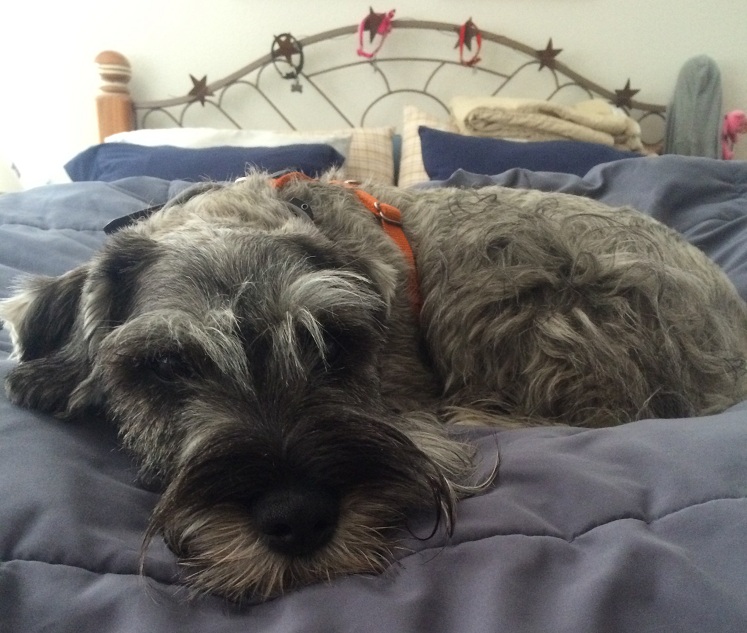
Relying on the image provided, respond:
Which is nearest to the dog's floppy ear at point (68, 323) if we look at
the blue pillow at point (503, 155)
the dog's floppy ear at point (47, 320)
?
the dog's floppy ear at point (47, 320)

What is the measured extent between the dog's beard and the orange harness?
98 cm

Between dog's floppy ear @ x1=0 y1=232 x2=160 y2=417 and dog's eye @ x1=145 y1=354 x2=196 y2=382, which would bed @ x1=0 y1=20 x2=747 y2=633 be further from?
dog's eye @ x1=145 y1=354 x2=196 y2=382

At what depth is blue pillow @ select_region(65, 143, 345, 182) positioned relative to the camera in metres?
3.97

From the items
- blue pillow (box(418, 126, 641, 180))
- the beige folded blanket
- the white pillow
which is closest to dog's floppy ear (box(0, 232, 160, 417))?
blue pillow (box(418, 126, 641, 180))

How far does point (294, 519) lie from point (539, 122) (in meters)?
4.09

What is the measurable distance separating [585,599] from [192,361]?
0.97 metres

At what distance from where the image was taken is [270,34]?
5.27 metres

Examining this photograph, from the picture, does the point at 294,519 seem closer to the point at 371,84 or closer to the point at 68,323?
the point at 68,323

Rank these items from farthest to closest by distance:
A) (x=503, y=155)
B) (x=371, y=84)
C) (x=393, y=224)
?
(x=371, y=84)
(x=503, y=155)
(x=393, y=224)

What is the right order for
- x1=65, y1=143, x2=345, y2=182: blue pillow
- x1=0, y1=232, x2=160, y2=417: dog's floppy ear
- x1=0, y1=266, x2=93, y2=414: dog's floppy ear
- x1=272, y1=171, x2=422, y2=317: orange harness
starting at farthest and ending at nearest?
1. x1=65, y1=143, x2=345, y2=182: blue pillow
2. x1=272, y1=171, x2=422, y2=317: orange harness
3. x1=0, y1=266, x2=93, y2=414: dog's floppy ear
4. x1=0, y1=232, x2=160, y2=417: dog's floppy ear

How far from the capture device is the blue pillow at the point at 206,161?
3.97 m

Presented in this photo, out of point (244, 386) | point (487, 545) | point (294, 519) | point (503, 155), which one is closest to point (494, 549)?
point (487, 545)

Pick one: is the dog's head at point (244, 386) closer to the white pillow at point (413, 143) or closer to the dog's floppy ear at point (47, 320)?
the dog's floppy ear at point (47, 320)

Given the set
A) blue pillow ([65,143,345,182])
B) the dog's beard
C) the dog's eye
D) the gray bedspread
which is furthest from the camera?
blue pillow ([65,143,345,182])
